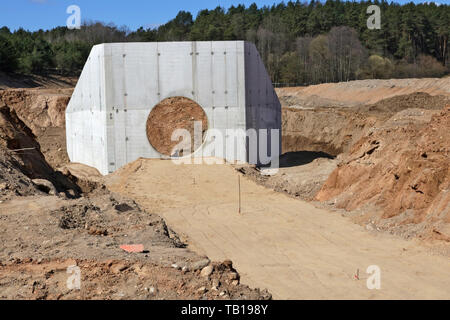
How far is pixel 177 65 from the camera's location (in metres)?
22.2

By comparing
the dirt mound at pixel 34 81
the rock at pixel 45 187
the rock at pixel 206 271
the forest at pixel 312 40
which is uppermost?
the forest at pixel 312 40

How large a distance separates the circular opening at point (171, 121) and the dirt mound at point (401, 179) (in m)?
7.34

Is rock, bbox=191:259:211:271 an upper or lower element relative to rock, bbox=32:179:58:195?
upper

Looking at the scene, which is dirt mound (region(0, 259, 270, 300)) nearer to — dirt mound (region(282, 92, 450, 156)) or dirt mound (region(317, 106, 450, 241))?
dirt mound (region(317, 106, 450, 241))

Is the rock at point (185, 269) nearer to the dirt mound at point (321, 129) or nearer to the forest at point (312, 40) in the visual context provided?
the dirt mound at point (321, 129)

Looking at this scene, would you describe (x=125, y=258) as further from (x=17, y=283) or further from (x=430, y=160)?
(x=430, y=160)

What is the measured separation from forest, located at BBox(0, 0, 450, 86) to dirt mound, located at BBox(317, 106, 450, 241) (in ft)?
119

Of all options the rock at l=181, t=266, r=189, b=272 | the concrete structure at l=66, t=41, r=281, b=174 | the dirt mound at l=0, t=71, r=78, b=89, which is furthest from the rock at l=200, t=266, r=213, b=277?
the dirt mound at l=0, t=71, r=78, b=89

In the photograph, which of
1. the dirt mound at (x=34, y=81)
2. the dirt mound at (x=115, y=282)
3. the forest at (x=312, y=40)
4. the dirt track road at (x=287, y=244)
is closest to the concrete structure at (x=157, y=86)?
the dirt track road at (x=287, y=244)

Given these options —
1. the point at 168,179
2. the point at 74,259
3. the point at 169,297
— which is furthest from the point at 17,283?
the point at 168,179

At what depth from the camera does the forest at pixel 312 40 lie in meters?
52.3

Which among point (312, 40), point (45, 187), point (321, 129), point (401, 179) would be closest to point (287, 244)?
point (401, 179)

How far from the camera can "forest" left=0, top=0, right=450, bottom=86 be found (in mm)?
52281
